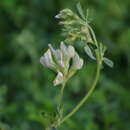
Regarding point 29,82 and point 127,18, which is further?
point 127,18

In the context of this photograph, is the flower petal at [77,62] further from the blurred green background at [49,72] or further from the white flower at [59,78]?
the blurred green background at [49,72]

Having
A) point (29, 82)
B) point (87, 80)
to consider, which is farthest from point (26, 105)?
point (87, 80)

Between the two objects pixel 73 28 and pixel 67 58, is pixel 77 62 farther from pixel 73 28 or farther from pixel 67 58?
pixel 73 28

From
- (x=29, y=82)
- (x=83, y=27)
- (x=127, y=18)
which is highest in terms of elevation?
(x=83, y=27)

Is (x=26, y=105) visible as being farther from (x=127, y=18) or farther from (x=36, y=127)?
(x=127, y=18)

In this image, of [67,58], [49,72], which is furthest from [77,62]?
[49,72]

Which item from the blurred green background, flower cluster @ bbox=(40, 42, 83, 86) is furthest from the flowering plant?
the blurred green background

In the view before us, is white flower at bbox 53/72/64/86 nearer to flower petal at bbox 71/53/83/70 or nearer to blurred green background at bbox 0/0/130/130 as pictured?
flower petal at bbox 71/53/83/70
